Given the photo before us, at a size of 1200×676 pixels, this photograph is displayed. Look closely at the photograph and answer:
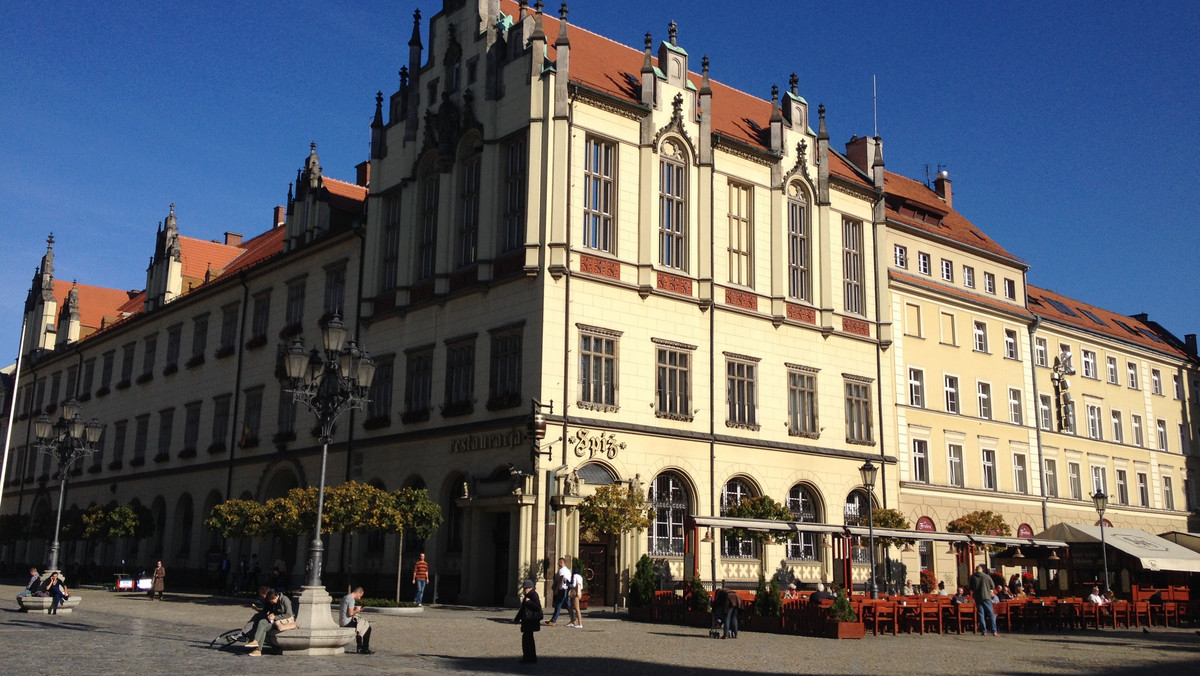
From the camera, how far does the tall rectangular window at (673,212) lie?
38344 mm

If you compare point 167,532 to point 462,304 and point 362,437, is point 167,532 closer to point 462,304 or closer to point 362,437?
point 362,437

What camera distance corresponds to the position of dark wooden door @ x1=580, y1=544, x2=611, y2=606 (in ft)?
115

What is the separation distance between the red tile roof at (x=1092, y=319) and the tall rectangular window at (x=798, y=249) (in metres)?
17.5

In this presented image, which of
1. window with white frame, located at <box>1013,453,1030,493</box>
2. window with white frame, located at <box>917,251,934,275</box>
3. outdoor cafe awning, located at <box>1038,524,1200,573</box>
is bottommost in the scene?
outdoor cafe awning, located at <box>1038,524,1200,573</box>

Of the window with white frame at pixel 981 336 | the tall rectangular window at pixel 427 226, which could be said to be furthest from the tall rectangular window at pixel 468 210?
the window with white frame at pixel 981 336

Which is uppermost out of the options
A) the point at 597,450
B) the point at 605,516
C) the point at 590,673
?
the point at 597,450

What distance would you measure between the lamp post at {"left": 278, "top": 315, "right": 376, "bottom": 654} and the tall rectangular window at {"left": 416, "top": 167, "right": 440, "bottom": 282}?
16.4 m

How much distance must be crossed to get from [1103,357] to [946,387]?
16.0 m

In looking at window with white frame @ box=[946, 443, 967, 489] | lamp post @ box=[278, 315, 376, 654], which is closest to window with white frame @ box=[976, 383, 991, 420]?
window with white frame @ box=[946, 443, 967, 489]

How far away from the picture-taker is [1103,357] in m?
59.1

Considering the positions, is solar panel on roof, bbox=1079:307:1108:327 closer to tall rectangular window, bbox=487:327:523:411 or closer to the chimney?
the chimney

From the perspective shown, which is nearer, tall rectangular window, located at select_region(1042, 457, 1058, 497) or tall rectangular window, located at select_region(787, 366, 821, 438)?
tall rectangular window, located at select_region(787, 366, 821, 438)

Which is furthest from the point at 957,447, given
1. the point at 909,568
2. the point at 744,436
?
the point at 744,436

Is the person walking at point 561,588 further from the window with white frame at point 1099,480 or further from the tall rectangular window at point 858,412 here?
the window with white frame at point 1099,480
